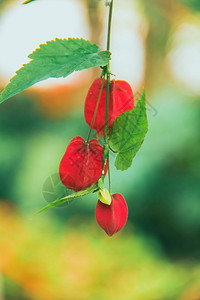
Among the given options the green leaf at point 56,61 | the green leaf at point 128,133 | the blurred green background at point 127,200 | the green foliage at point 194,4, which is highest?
the green foliage at point 194,4

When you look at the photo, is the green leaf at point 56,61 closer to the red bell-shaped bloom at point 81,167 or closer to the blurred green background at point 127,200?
the red bell-shaped bloom at point 81,167

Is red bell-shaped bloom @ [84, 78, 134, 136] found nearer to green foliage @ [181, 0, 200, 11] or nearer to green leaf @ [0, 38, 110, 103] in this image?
green leaf @ [0, 38, 110, 103]

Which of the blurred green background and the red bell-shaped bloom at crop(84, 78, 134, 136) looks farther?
the blurred green background

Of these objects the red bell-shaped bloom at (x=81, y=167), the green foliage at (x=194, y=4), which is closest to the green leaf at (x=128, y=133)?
the red bell-shaped bloom at (x=81, y=167)

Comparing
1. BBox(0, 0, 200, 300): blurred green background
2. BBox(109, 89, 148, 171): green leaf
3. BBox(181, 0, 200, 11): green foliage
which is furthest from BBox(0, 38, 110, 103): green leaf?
BBox(181, 0, 200, 11): green foliage

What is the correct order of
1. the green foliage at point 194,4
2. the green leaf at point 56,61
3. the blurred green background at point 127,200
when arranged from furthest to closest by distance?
the green foliage at point 194,4, the blurred green background at point 127,200, the green leaf at point 56,61

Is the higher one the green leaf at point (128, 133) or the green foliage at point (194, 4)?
the green foliage at point (194, 4)

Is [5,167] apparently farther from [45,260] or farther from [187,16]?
[187,16]
